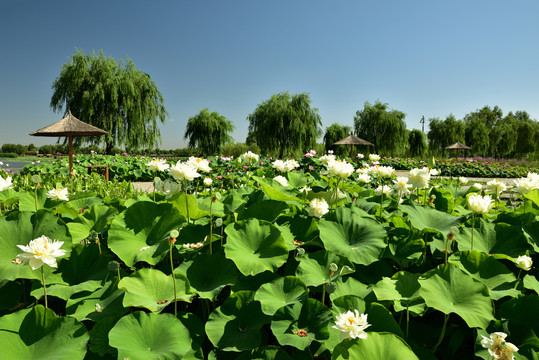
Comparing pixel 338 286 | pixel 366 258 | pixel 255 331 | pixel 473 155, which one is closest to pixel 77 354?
pixel 255 331

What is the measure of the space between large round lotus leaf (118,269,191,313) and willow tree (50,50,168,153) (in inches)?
769

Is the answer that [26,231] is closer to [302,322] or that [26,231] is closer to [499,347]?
[302,322]

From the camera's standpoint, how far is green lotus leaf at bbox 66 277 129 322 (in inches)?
34.3

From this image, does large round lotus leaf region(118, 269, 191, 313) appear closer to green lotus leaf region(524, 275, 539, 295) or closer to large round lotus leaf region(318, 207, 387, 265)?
large round lotus leaf region(318, 207, 387, 265)

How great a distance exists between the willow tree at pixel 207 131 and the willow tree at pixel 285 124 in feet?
12.0

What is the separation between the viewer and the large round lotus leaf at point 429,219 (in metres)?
1.20

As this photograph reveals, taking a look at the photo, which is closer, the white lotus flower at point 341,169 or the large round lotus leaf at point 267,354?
the large round lotus leaf at point 267,354

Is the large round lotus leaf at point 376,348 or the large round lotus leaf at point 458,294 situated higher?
the large round lotus leaf at point 458,294

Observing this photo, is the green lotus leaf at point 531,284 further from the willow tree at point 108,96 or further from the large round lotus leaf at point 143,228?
the willow tree at point 108,96

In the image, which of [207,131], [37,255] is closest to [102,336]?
[37,255]

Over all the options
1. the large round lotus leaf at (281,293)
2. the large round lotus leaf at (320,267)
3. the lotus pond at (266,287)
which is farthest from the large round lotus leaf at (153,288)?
the large round lotus leaf at (320,267)

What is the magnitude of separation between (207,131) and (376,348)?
77.4 feet

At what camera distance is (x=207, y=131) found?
23.5 meters

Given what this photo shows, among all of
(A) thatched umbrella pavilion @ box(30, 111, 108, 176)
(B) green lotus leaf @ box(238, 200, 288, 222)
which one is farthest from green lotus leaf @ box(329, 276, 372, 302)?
(A) thatched umbrella pavilion @ box(30, 111, 108, 176)
